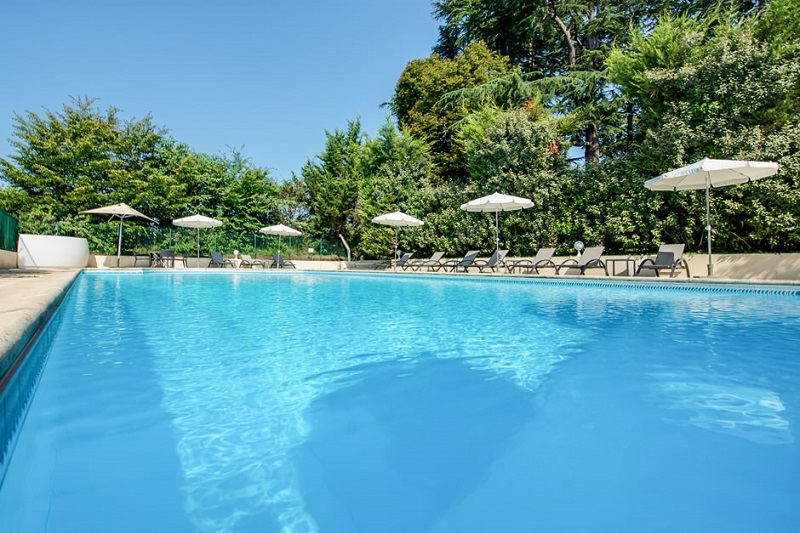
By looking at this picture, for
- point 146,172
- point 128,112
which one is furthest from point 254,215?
point 128,112

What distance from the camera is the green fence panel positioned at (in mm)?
13031

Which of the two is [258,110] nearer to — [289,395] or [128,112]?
[128,112]

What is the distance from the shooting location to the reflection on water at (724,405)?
7.69 feet

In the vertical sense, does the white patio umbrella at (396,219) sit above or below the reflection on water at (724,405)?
above

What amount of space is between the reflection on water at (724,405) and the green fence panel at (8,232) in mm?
16927

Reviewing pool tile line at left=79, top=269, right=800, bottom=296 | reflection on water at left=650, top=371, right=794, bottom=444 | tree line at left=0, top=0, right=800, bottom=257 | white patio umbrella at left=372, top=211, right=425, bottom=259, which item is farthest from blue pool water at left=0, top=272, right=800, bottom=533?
white patio umbrella at left=372, top=211, right=425, bottom=259

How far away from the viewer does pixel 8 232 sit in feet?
45.3

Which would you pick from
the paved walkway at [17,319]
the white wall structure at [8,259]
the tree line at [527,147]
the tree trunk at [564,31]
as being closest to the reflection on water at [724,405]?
the paved walkway at [17,319]

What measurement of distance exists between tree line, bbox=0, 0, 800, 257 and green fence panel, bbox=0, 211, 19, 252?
12.8ft

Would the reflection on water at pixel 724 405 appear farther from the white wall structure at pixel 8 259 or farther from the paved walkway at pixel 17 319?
the white wall structure at pixel 8 259

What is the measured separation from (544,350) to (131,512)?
3.55 metres

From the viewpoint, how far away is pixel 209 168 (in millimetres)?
23188

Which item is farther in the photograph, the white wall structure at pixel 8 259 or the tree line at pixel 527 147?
the white wall structure at pixel 8 259

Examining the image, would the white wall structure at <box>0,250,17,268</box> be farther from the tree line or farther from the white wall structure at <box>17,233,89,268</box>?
the tree line
